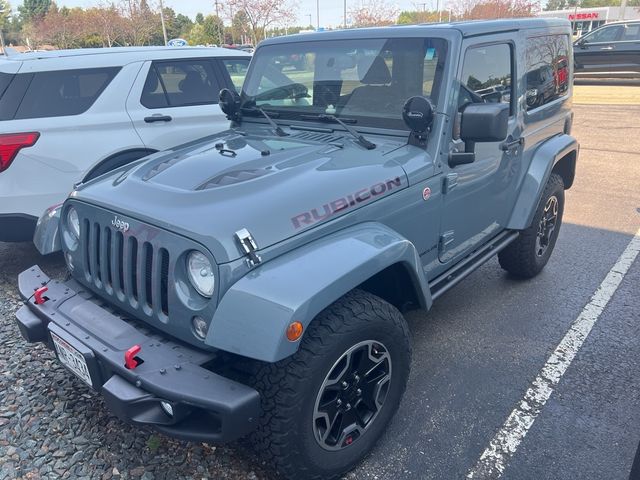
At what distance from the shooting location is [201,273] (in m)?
2.12

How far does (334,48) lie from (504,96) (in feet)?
3.89

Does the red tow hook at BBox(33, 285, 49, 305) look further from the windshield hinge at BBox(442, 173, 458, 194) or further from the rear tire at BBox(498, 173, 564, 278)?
the rear tire at BBox(498, 173, 564, 278)

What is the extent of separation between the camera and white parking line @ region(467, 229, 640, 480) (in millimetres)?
2532

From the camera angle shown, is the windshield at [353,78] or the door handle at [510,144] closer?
the windshield at [353,78]

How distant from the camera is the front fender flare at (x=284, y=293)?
1.90m

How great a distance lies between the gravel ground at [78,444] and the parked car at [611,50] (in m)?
16.2

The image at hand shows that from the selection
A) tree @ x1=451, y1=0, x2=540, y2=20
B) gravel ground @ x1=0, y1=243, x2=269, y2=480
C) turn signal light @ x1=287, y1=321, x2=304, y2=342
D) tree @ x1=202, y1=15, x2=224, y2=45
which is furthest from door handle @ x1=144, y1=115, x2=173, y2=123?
tree @ x1=202, y1=15, x2=224, y2=45

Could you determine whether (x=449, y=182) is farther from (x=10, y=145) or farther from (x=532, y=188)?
(x=10, y=145)

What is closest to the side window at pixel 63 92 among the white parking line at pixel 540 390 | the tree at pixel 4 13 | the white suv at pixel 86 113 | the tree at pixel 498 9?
the white suv at pixel 86 113

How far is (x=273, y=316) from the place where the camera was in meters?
1.90

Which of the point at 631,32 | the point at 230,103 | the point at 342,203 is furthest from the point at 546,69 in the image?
the point at 631,32

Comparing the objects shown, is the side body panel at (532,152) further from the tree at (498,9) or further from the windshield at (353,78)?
the tree at (498,9)

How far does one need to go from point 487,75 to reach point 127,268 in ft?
7.96

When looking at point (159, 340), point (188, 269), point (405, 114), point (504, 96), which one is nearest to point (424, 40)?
point (405, 114)
